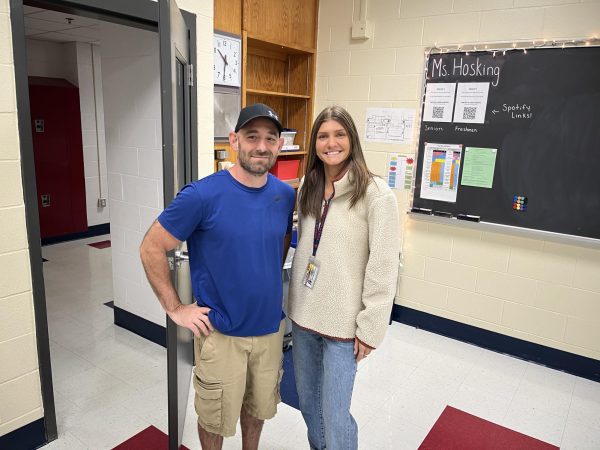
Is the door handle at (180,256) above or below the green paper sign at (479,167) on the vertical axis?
below

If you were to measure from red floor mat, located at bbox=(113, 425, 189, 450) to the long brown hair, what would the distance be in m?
1.39

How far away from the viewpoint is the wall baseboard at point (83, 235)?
216 inches

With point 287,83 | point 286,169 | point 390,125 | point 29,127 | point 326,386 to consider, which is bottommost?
point 326,386

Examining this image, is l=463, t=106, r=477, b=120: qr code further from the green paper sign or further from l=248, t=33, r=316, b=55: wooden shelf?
l=248, t=33, r=316, b=55: wooden shelf

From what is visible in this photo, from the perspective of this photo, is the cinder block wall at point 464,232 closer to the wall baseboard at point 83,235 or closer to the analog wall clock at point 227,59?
the analog wall clock at point 227,59

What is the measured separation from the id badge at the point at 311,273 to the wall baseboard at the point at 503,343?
221cm

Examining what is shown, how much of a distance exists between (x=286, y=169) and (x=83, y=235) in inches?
139

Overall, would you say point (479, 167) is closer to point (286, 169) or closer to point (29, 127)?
point (286, 169)

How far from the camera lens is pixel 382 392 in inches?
104

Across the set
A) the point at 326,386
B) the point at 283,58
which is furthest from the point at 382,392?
the point at 283,58

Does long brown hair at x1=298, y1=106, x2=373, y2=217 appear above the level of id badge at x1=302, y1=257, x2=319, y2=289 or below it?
above

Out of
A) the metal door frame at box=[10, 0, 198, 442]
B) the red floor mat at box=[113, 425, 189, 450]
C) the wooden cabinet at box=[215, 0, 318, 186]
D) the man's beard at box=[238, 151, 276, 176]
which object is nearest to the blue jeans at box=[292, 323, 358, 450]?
the man's beard at box=[238, 151, 276, 176]

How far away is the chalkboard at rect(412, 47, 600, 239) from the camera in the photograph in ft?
9.11

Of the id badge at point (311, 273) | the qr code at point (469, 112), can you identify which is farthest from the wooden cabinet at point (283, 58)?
the id badge at point (311, 273)
